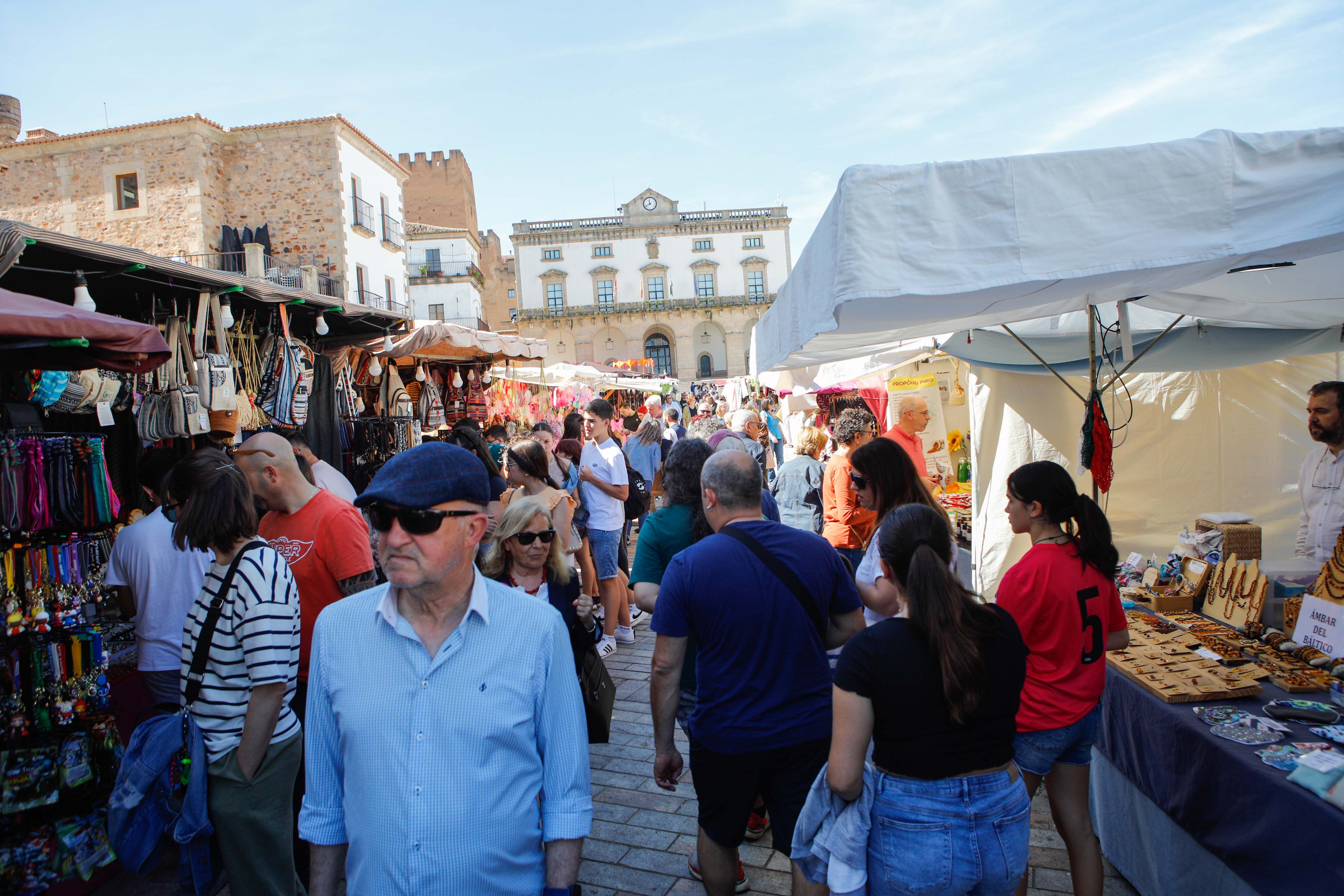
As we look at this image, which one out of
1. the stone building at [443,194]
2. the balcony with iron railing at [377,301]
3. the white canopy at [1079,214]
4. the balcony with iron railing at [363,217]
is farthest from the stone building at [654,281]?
the white canopy at [1079,214]

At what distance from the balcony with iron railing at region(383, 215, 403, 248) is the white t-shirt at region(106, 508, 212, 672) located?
2568 centimetres

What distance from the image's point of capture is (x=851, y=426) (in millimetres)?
5020

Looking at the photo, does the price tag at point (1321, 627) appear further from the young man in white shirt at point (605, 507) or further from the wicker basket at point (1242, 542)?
the young man in white shirt at point (605, 507)

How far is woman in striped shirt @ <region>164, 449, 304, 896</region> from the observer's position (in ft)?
7.18

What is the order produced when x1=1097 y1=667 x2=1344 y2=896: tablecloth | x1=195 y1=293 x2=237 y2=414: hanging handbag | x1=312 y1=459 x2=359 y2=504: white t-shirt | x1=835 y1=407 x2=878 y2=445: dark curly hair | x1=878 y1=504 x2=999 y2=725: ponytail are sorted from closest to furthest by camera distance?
x1=878 y1=504 x2=999 y2=725: ponytail
x1=1097 y1=667 x2=1344 y2=896: tablecloth
x1=195 y1=293 x2=237 y2=414: hanging handbag
x1=312 y1=459 x2=359 y2=504: white t-shirt
x1=835 y1=407 x2=878 y2=445: dark curly hair

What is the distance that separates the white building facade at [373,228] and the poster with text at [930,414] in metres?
18.9

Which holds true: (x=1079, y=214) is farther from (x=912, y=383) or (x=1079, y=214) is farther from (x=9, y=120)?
(x=9, y=120)

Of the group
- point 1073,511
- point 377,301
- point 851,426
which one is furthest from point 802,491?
point 377,301

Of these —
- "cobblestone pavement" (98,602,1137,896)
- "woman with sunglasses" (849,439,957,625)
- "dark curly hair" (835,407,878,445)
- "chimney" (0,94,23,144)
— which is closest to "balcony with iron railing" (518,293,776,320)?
"chimney" (0,94,23,144)

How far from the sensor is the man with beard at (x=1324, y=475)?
330cm

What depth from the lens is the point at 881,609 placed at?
8.79 feet

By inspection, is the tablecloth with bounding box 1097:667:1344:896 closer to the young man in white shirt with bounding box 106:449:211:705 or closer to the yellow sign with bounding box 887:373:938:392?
the young man in white shirt with bounding box 106:449:211:705

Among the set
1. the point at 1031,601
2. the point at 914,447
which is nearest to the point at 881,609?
the point at 1031,601

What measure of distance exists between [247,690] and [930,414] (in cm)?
702
